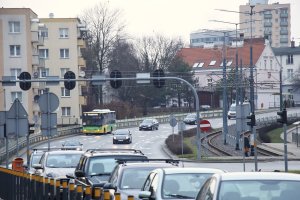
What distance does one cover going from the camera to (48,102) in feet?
110

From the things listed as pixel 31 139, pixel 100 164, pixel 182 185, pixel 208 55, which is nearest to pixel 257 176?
pixel 182 185

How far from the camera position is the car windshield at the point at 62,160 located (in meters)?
29.1

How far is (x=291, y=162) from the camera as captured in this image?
5738 cm

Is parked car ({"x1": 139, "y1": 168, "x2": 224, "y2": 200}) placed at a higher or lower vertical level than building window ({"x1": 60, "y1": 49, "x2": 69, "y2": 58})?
lower

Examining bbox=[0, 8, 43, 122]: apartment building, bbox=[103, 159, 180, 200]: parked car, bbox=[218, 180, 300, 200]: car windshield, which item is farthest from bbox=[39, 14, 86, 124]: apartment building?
bbox=[218, 180, 300, 200]: car windshield

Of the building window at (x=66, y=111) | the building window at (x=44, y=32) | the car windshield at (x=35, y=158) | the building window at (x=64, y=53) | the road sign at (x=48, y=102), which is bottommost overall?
the building window at (x=66, y=111)

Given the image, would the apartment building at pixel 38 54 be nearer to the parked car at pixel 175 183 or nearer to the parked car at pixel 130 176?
the parked car at pixel 130 176

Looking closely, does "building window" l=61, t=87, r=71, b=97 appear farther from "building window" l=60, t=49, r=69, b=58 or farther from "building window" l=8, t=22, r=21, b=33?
"building window" l=8, t=22, r=21, b=33

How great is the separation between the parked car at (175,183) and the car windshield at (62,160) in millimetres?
12318

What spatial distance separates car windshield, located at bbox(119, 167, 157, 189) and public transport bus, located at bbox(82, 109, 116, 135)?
78.6 metres

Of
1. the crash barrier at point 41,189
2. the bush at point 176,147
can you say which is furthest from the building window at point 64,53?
the crash barrier at point 41,189

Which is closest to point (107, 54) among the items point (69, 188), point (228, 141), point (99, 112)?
point (99, 112)

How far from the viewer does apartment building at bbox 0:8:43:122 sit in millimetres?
96062

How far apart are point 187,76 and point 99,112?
24.3 meters
